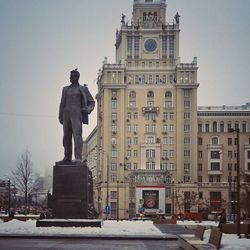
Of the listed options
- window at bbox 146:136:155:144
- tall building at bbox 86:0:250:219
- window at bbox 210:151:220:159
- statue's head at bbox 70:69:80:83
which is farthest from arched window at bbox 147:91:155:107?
statue's head at bbox 70:69:80:83

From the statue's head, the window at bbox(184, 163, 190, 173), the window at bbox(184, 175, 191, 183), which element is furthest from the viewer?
the window at bbox(184, 163, 190, 173)

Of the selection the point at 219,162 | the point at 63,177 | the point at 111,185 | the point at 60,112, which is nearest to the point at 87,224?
the point at 63,177

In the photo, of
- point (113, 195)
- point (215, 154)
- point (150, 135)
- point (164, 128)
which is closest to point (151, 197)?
point (113, 195)

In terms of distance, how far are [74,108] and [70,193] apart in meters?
5.03

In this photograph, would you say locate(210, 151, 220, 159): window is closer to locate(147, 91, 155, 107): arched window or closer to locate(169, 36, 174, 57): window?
locate(147, 91, 155, 107): arched window

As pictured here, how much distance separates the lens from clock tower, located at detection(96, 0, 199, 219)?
12206 cm

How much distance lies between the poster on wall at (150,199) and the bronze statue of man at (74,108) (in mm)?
88691

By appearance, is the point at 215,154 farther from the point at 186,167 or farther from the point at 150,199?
the point at 150,199

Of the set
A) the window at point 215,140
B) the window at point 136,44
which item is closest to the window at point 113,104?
the window at point 136,44

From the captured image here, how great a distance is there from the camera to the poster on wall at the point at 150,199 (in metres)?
122

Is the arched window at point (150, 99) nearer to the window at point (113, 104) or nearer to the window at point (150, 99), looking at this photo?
the window at point (150, 99)

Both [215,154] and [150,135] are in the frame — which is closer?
[150,135]

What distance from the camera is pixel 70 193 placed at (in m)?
32.1

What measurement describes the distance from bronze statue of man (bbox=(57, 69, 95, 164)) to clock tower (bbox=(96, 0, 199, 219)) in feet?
286
